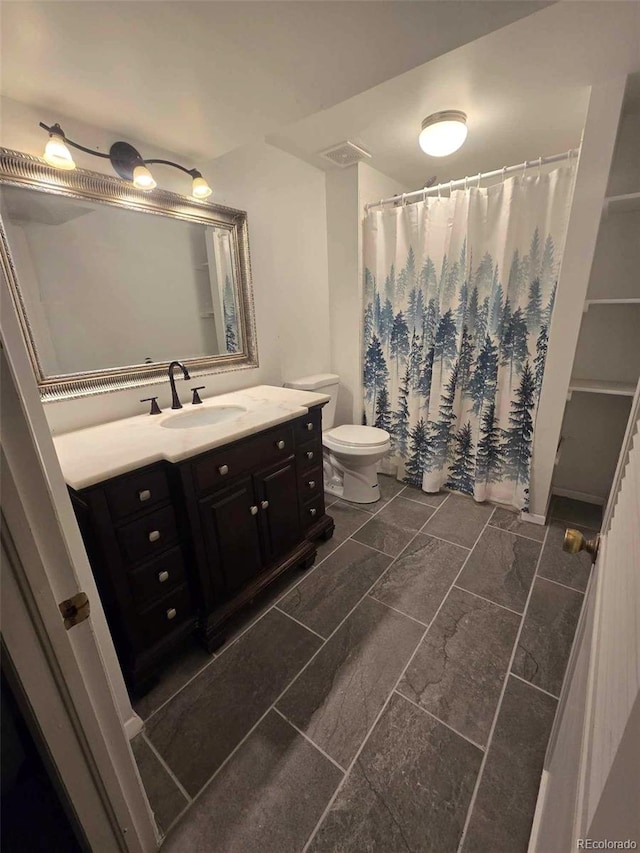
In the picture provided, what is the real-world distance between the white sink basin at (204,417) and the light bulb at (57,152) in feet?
3.10

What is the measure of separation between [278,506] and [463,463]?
142cm

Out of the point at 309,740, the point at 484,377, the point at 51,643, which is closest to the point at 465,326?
the point at 484,377

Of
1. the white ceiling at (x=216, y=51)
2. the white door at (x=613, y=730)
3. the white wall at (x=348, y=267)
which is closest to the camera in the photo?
the white door at (x=613, y=730)

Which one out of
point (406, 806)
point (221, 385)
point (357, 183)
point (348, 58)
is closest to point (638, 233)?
point (357, 183)

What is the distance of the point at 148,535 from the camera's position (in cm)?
116

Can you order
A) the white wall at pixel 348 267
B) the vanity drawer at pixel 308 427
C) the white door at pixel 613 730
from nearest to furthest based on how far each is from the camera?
the white door at pixel 613 730, the vanity drawer at pixel 308 427, the white wall at pixel 348 267

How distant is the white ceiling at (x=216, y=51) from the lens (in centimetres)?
85

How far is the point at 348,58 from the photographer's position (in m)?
1.01

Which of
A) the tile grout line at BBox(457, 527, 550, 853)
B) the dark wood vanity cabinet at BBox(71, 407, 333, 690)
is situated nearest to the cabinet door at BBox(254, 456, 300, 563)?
the dark wood vanity cabinet at BBox(71, 407, 333, 690)

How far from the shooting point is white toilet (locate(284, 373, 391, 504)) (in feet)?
7.23

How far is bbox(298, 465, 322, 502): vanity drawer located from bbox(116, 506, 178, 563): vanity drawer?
2.17 feet

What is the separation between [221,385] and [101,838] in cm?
163

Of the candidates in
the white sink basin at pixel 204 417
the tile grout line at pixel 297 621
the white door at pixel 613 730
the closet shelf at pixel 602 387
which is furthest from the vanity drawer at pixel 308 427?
the closet shelf at pixel 602 387

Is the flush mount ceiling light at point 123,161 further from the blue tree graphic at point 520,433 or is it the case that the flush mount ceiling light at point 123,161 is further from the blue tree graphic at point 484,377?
the blue tree graphic at point 520,433
